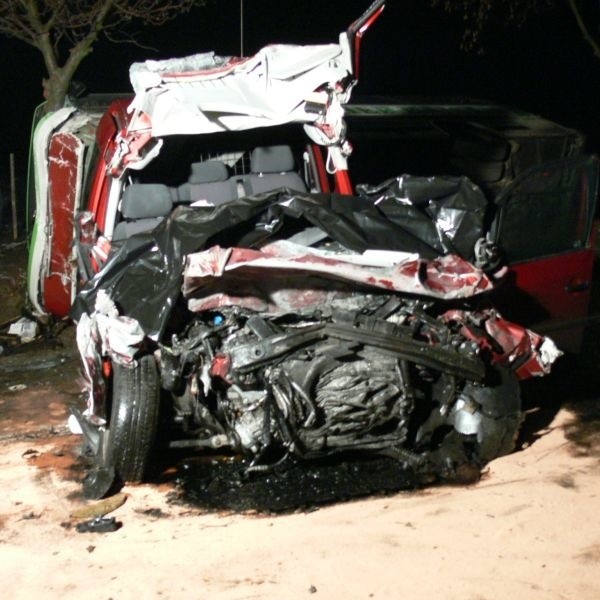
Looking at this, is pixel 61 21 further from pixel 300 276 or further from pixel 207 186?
pixel 300 276

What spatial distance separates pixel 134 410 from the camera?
4781 millimetres

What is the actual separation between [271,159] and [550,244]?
79.7 inches

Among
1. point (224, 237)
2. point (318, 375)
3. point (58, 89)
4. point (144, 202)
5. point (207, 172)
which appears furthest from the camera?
point (58, 89)

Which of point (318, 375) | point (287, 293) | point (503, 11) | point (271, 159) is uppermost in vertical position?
point (503, 11)

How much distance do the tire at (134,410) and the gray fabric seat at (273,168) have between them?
1.66 meters

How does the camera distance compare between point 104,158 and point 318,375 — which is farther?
point 104,158

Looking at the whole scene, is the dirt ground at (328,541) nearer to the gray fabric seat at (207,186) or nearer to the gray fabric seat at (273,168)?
the gray fabric seat at (207,186)

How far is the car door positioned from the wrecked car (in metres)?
0.02

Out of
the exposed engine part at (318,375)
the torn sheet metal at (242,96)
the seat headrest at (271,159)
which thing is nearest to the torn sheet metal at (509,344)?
the exposed engine part at (318,375)

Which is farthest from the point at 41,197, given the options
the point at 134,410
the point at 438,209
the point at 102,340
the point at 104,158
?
the point at 438,209

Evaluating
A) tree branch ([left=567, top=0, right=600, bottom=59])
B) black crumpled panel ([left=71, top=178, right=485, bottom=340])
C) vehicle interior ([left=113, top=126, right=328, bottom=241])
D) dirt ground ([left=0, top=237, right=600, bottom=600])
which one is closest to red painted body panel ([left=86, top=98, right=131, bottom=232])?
vehicle interior ([left=113, top=126, right=328, bottom=241])

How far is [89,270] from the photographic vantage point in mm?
5688

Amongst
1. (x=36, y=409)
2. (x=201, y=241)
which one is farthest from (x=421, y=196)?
(x=36, y=409)

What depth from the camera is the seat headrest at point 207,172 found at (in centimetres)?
573
